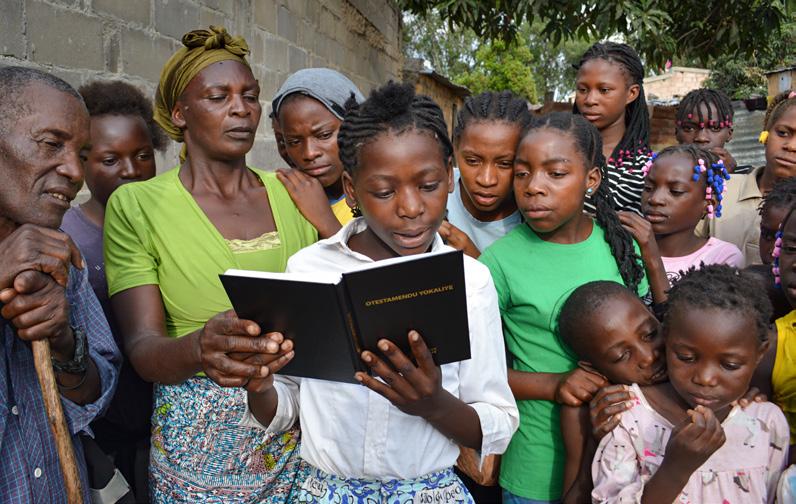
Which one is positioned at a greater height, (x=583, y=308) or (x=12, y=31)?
(x=12, y=31)

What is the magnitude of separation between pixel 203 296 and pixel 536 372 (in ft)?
3.76

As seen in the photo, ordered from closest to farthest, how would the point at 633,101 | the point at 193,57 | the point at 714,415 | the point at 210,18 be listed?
the point at 714,415
the point at 193,57
the point at 633,101
the point at 210,18

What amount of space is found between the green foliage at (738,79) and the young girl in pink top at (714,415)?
18936 millimetres

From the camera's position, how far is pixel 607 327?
2.14 m

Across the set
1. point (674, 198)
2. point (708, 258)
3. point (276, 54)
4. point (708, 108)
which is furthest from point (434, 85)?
point (708, 258)

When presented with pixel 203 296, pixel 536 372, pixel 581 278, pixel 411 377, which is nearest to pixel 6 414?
pixel 203 296

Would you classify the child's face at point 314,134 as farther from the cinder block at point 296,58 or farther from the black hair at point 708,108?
A: the cinder block at point 296,58

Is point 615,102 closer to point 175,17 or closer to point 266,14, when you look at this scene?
point 175,17

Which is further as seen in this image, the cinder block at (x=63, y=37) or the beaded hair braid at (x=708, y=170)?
the beaded hair braid at (x=708, y=170)

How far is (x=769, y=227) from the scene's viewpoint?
2.71 meters

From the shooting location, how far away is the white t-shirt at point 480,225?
2.63m

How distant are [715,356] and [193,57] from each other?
6.07ft

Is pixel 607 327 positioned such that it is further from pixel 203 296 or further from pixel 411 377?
pixel 203 296

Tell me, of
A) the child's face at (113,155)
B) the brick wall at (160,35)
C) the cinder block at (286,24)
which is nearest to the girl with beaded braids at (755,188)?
the child's face at (113,155)
